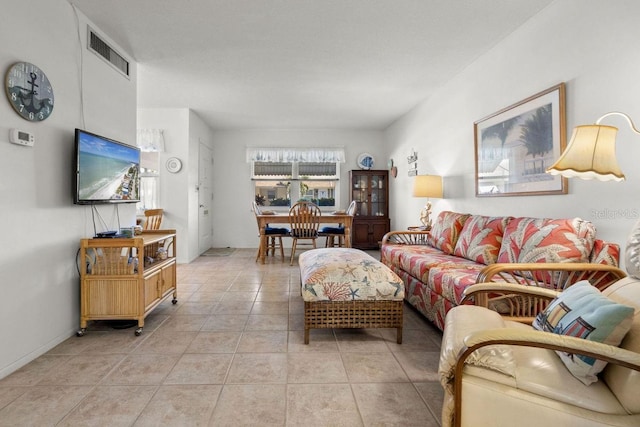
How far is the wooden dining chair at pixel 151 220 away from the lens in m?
4.64

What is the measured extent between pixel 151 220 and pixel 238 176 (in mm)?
2352

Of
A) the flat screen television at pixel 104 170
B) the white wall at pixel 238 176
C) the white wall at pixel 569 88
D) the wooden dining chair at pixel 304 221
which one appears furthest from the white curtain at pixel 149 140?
the white wall at pixel 569 88

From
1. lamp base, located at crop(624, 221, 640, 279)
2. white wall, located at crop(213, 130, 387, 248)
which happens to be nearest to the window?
white wall, located at crop(213, 130, 387, 248)

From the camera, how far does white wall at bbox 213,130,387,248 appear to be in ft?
22.1

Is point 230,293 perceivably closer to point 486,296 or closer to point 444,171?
point 486,296

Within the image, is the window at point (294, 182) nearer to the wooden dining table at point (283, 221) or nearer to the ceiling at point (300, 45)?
the wooden dining table at point (283, 221)

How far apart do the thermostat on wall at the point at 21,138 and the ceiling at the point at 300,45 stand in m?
1.21

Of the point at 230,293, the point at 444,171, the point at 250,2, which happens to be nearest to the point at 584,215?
the point at 444,171

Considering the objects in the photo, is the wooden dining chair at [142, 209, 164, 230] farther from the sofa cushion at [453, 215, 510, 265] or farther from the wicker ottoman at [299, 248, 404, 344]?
the sofa cushion at [453, 215, 510, 265]

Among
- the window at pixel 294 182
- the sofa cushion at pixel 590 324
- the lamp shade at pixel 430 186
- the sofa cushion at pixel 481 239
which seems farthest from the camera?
the window at pixel 294 182

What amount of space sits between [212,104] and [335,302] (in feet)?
13.2

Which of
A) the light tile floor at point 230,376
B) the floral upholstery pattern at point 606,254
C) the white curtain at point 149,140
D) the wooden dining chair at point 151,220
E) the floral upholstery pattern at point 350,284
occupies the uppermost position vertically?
the white curtain at point 149,140

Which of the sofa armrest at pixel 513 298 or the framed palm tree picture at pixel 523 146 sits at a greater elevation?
the framed palm tree picture at pixel 523 146

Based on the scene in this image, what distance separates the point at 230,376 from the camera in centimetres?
186
